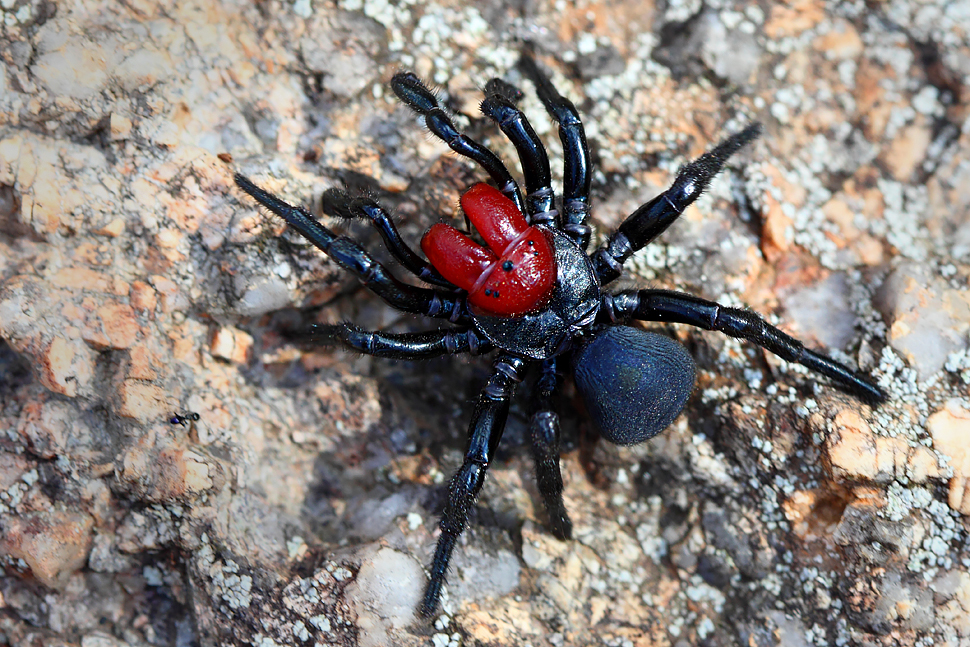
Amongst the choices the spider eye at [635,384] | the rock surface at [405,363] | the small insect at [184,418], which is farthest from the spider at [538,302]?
the small insect at [184,418]

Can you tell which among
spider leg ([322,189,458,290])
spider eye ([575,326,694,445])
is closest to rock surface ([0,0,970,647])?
spider leg ([322,189,458,290])

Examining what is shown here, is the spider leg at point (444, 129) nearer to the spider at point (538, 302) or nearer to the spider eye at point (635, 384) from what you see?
the spider at point (538, 302)

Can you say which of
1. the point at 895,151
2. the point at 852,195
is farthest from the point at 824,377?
the point at 895,151

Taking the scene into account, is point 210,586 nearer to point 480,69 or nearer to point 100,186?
point 100,186

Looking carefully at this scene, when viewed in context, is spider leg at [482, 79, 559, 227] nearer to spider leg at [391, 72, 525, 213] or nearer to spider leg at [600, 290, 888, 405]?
spider leg at [391, 72, 525, 213]

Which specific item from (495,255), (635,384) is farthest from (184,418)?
(635,384)
